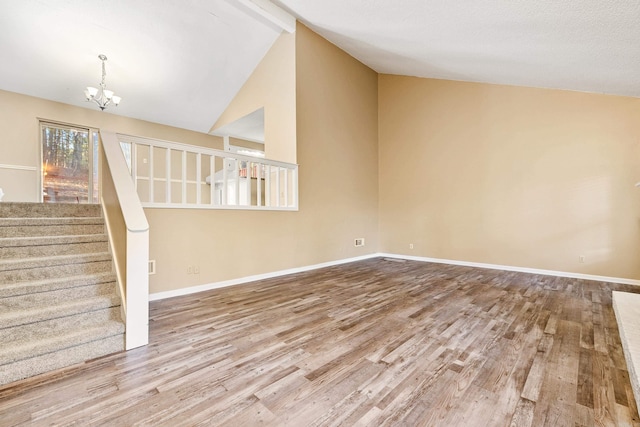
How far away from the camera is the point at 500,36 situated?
3.02 m

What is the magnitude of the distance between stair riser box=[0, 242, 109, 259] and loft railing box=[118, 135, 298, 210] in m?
0.61

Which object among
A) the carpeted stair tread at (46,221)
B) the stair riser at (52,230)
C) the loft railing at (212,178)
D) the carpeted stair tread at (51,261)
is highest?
the loft railing at (212,178)

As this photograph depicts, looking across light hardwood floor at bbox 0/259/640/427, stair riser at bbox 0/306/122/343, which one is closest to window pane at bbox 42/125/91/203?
light hardwood floor at bbox 0/259/640/427

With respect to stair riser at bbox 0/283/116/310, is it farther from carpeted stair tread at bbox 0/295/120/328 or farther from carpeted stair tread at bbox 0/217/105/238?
carpeted stair tread at bbox 0/217/105/238

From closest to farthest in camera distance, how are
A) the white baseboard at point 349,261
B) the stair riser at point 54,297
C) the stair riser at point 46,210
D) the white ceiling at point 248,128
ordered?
the stair riser at point 54,297 < the stair riser at point 46,210 < the white baseboard at point 349,261 < the white ceiling at point 248,128

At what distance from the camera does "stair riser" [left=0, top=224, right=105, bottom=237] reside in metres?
2.51

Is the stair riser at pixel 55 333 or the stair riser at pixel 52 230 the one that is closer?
the stair riser at pixel 55 333

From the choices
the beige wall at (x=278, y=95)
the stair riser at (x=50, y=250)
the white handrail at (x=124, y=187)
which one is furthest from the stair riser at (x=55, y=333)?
the beige wall at (x=278, y=95)

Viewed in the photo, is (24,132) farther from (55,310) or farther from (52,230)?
(55,310)

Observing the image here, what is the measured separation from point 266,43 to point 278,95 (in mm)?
1018

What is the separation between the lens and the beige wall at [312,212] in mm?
3338

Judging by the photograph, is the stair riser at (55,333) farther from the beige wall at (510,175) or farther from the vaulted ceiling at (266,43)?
the beige wall at (510,175)

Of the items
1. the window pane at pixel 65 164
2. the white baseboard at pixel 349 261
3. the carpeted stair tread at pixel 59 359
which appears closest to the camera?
the carpeted stair tread at pixel 59 359

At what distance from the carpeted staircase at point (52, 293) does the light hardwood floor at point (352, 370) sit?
13cm
